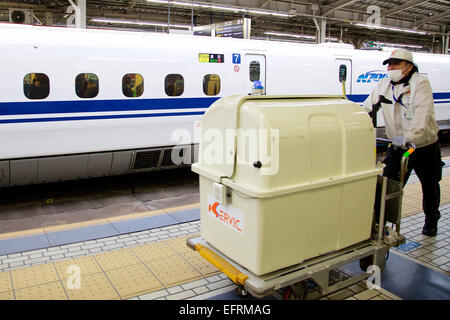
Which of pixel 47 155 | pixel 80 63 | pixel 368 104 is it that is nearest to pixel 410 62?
pixel 368 104

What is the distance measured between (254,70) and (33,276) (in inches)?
210

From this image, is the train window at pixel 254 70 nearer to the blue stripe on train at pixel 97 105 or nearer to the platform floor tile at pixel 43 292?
the blue stripe on train at pixel 97 105

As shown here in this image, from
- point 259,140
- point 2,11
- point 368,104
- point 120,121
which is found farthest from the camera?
point 2,11

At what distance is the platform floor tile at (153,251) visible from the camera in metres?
4.36

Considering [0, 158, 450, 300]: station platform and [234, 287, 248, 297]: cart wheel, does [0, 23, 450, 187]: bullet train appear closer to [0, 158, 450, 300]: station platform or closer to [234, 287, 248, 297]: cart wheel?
[0, 158, 450, 300]: station platform

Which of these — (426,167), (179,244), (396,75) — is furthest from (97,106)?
(426,167)

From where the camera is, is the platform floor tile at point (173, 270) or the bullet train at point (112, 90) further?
the bullet train at point (112, 90)

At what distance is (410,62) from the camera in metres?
4.13

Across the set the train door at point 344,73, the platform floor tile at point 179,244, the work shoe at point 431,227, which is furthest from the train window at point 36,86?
the train door at point 344,73

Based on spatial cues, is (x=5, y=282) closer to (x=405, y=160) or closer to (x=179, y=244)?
(x=179, y=244)

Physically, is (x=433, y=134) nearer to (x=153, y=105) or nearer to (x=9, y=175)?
(x=153, y=105)

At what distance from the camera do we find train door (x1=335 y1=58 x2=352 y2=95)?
885 centimetres

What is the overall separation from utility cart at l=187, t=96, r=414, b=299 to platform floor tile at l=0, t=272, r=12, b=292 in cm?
171

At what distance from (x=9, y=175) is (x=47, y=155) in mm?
593
